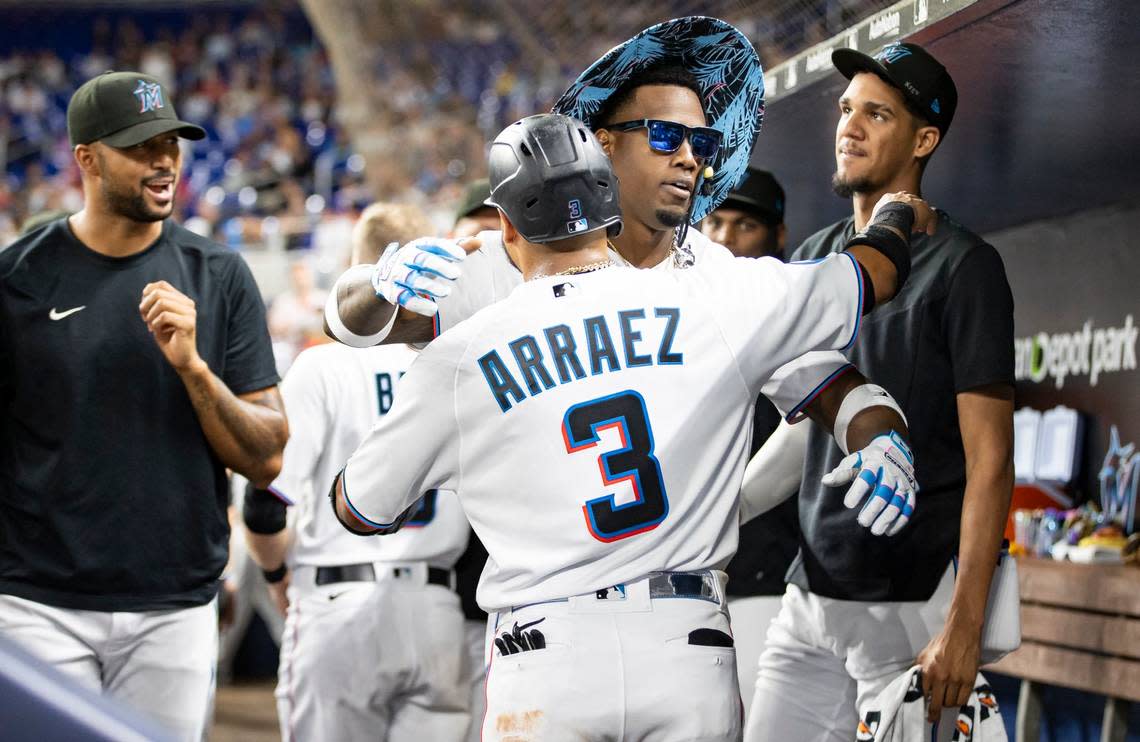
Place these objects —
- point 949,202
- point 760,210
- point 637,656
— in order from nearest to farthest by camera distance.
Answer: point 637,656
point 760,210
point 949,202

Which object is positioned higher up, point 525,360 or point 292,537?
point 525,360

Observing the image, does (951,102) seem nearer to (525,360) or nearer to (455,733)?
(525,360)

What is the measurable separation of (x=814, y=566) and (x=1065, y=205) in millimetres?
2624

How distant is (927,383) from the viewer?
3404mm

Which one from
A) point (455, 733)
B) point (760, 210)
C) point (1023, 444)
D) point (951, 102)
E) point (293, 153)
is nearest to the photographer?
point (951, 102)

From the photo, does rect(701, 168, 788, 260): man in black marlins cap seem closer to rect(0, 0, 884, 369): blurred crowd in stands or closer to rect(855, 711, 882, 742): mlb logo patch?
rect(855, 711, 882, 742): mlb logo patch

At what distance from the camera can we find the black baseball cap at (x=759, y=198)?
4.74m

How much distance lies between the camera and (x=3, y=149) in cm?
2009

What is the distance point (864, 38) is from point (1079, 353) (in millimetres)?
2387

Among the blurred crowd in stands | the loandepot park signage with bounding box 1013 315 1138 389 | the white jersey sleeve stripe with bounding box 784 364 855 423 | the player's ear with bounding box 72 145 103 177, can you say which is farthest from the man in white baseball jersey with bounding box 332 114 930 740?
the blurred crowd in stands

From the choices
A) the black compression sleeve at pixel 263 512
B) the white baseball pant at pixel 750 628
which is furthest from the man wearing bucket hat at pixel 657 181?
the black compression sleeve at pixel 263 512

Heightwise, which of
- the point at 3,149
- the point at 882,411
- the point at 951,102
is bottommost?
the point at 882,411

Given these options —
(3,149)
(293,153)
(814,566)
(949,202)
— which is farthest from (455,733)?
(3,149)

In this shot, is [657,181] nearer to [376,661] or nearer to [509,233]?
[509,233]
